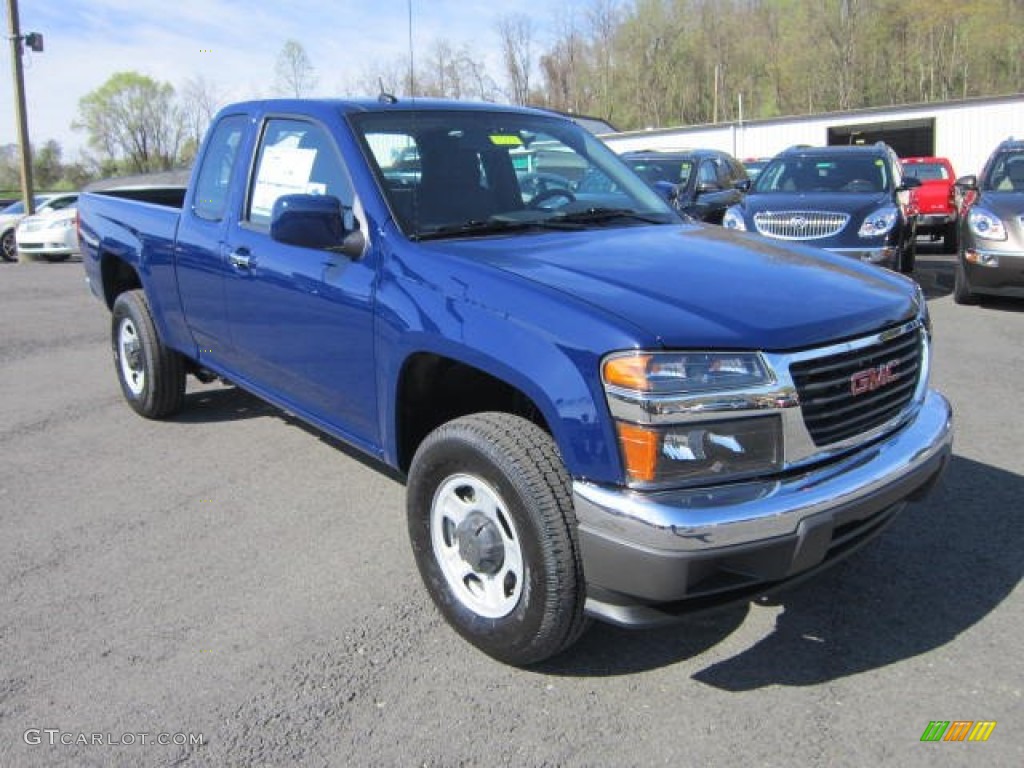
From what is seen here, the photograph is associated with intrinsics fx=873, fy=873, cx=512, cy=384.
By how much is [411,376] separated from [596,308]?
915 millimetres

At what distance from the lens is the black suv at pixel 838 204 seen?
353 inches

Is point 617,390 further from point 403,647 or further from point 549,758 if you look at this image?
point 403,647

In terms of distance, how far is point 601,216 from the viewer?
12.3ft

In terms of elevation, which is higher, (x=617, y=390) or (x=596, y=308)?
(x=596, y=308)

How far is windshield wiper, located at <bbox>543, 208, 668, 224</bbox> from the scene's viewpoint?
11.9 ft

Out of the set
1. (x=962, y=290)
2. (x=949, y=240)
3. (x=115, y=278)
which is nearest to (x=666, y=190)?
(x=115, y=278)

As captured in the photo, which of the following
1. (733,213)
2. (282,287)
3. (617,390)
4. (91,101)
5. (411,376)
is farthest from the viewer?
(91,101)

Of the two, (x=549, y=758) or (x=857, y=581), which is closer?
(x=549, y=758)

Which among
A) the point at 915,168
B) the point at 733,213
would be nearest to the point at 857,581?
the point at 733,213

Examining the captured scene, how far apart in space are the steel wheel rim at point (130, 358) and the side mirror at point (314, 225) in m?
2.79

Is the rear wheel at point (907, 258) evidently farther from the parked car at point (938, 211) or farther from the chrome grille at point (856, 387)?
the chrome grille at point (856, 387)

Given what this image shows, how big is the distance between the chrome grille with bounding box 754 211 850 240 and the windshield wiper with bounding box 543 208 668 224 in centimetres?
567

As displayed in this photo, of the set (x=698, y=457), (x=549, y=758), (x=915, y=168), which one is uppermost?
(x=915, y=168)

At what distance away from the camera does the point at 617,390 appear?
2.39 metres
